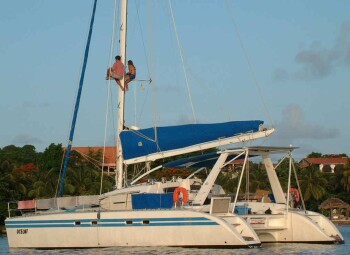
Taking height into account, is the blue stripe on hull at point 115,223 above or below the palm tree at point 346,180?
below

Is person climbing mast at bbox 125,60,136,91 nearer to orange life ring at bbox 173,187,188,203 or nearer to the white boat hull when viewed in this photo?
orange life ring at bbox 173,187,188,203

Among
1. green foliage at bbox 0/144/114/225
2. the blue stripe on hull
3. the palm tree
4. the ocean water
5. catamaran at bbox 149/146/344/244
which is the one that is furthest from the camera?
the palm tree

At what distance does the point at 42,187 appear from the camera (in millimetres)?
51594

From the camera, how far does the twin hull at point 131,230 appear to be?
21797 millimetres

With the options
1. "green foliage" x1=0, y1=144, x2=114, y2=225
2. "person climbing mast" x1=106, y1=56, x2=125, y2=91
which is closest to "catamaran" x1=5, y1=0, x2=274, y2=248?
"person climbing mast" x1=106, y1=56, x2=125, y2=91

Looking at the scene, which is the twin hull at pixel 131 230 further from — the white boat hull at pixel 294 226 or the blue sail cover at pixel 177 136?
the blue sail cover at pixel 177 136

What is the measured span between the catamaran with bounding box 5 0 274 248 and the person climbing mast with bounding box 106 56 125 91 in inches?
9.2

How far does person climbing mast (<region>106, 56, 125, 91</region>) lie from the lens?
25.5 m

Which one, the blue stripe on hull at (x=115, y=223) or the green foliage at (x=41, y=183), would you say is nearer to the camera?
the blue stripe on hull at (x=115, y=223)

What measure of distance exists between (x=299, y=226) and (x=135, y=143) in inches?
224

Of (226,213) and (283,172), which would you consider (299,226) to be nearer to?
(226,213)

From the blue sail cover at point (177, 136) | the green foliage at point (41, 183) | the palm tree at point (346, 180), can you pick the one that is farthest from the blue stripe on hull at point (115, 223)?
the palm tree at point (346, 180)

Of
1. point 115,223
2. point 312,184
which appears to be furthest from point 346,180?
point 115,223

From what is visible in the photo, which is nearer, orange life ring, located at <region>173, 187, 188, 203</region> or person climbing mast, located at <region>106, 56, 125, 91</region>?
orange life ring, located at <region>173, 187, 188, 203</region>
